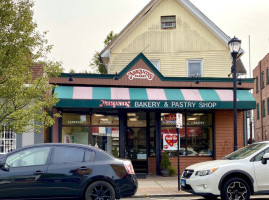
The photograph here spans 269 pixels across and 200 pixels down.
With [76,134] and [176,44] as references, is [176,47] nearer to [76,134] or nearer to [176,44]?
[176,44]

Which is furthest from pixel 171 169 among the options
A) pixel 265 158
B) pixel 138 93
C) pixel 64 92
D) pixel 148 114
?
pixel 265 158

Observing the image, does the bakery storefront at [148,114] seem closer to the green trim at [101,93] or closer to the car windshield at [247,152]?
the green trim at [101,93]

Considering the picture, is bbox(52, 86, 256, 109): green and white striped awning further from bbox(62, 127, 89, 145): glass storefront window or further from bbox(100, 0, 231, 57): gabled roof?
bbox(100, 0, 231, 57): gabled roof

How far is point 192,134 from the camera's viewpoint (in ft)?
65.2

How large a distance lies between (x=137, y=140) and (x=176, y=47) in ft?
20.0

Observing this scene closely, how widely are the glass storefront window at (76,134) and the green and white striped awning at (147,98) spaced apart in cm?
183

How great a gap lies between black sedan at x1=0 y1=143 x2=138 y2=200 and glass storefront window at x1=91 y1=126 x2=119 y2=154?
364 inches

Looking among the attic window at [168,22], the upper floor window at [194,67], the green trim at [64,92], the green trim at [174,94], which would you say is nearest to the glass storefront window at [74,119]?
the green trim at [64,92]

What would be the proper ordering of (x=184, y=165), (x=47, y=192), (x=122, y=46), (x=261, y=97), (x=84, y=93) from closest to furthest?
(x=47, y=192), (x=84, y=93), (x=184, y=165), (x=122, y=46), (x=261, y=97)

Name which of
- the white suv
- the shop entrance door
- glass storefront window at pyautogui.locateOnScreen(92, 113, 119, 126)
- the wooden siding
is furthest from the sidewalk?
the wooden siding

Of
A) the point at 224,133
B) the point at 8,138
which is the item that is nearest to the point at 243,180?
the point at 224,133

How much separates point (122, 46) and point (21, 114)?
979cm

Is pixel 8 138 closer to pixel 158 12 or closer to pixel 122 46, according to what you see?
pixel 122 46

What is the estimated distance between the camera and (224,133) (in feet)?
65.6
